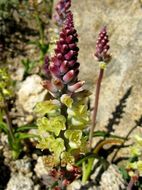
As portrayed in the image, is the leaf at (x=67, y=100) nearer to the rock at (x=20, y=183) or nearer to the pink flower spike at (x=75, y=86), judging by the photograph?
the pink flower spike at (x=75, y=86)

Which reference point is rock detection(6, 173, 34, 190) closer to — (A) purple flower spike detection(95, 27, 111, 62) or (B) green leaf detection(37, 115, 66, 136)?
(A) purple flower spike detection(95, 27, 111, 62)

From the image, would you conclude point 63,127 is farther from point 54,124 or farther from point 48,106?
point 48,106

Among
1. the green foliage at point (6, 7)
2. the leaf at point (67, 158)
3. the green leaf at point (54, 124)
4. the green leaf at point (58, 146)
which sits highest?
the green foliage at point (6, 7)

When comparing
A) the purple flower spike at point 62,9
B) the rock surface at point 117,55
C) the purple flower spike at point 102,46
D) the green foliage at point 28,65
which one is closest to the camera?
the purple flower spike at point 102,46

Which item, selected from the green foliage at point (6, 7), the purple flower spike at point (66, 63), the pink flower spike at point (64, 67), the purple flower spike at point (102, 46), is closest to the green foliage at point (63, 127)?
the purple flower spike at point (66, 63)

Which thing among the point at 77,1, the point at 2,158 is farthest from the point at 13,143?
the point at 77,1

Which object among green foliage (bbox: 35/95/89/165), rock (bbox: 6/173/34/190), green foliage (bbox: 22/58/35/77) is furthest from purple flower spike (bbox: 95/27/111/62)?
green foliage (bbox: 22/58/35/77)

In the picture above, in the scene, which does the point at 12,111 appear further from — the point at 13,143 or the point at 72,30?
the point at 72,30
